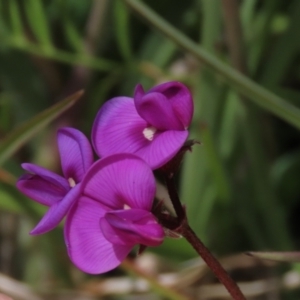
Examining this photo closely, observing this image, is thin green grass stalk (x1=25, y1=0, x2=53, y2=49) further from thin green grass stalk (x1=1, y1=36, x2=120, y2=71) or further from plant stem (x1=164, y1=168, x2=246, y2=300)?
plant stem (x1=164, y1=168, x2=246, y2=300)

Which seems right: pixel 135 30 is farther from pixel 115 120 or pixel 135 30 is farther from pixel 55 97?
pixel 115 120

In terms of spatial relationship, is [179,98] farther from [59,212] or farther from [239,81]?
[239,81]

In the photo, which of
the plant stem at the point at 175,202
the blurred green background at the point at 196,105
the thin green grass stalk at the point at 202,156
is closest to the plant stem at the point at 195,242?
the plant stem at the point at 175,202

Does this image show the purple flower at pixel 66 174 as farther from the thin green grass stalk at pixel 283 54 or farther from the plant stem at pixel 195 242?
the thin green grass stalk at pixel 283 54

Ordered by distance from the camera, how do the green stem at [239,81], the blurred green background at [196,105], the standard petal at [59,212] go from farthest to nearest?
the blurred green background at [196,105]
the green stem at [239,81]
the standard petal at [59,212]

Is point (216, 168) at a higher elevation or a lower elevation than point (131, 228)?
lower

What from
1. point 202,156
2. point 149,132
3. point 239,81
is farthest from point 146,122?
point 202,156

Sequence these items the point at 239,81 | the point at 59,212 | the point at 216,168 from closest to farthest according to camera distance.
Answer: the point at 59,212 → the point at 239,81 → the point at 216,168
